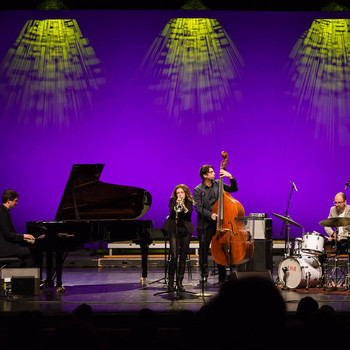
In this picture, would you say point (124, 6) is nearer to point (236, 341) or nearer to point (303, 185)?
point (303, 185)

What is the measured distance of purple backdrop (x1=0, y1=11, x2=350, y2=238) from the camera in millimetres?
9992

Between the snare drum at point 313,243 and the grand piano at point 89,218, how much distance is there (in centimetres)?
213

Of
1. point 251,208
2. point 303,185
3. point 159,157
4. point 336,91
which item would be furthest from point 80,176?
point 336,91

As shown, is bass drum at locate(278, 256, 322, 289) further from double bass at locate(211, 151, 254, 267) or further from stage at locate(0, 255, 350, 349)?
double bass at locate(211, 151, 254, 267)

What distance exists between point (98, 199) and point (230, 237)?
1956 mm

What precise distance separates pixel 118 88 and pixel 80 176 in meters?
3.56

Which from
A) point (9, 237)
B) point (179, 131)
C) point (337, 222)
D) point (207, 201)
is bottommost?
point (9, 237)

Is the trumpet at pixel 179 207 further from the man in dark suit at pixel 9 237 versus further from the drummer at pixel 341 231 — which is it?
the drummer at pixel 341 231

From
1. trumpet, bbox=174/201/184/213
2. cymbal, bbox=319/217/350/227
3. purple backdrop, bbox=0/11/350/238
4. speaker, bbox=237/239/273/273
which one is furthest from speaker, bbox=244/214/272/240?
purple backdrop, bbox=0/11/350/238

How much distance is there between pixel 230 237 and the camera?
6539mm

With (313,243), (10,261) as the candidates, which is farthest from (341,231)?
(10,261)

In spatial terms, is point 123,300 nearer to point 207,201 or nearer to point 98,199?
point 98,199

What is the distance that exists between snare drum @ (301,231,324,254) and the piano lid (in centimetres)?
221

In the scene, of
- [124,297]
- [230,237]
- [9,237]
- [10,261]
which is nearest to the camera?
[124,297]
